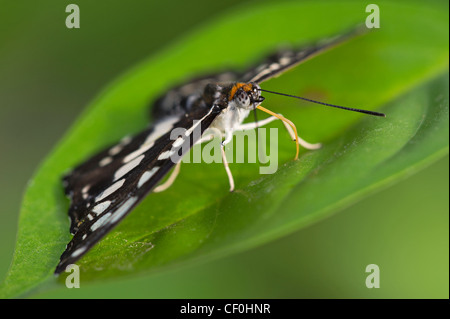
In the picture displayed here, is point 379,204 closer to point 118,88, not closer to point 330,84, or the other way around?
point 330,84

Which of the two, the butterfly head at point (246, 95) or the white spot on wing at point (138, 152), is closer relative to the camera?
the butterfly head at point (246, 95)

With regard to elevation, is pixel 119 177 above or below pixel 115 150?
below

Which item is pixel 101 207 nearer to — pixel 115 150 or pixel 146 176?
pixel 146 176

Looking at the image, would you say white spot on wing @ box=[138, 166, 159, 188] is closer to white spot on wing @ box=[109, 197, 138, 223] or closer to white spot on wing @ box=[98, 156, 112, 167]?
white spot on wing @ box=[109, 197, 138, 223]

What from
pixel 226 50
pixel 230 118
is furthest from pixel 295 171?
pixel 226 50

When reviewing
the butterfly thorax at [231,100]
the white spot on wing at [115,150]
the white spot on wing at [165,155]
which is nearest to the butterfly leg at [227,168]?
the butterfly thorax at [231,100]

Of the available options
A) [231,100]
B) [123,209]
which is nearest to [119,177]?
[123,209]

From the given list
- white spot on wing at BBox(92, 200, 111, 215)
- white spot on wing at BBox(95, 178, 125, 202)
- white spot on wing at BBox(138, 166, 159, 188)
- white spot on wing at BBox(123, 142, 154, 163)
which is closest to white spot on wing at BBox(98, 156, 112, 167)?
white spot on wing at BBox(123, 142, 154, 163)

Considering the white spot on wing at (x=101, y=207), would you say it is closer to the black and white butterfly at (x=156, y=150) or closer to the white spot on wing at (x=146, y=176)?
the black and white butterfly at (x=156, y=150)
